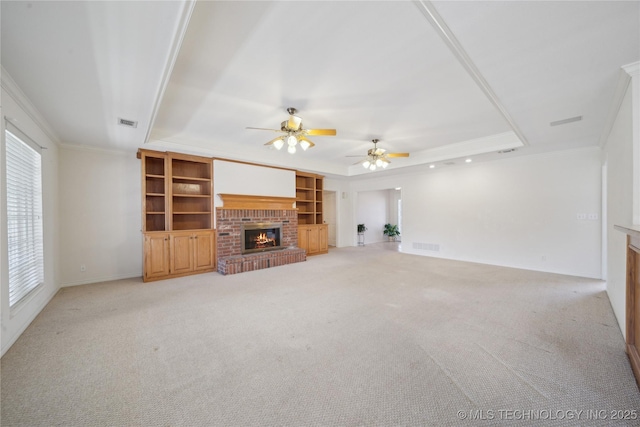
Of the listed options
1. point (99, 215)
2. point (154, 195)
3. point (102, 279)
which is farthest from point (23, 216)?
point (102, 279)

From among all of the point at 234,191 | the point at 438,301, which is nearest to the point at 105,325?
the point at 234,191

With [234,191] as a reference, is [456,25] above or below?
above

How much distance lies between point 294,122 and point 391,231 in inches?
300

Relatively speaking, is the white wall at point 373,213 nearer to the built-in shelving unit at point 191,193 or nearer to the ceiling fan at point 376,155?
the ceiling fan at point 376,155

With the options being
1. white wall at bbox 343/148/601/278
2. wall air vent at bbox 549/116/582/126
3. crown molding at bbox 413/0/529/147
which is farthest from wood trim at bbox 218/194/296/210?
wall air vent at bbox 549/116/582/126

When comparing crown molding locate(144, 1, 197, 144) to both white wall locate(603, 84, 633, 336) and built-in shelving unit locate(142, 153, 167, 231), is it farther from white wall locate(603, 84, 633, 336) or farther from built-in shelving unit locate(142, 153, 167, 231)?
white wall locate(603, 84, 633, 336)

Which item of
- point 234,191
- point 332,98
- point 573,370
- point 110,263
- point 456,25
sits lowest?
point 573,370

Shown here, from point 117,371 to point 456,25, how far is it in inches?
141

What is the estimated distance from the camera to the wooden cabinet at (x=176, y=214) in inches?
182

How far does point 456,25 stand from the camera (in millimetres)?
1664

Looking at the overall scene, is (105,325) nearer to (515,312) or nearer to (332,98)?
(332,98)

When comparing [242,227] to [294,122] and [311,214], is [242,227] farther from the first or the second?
A: [294,122]

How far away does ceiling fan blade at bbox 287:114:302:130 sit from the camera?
11.3 ft

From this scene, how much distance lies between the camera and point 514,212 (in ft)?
17.7
